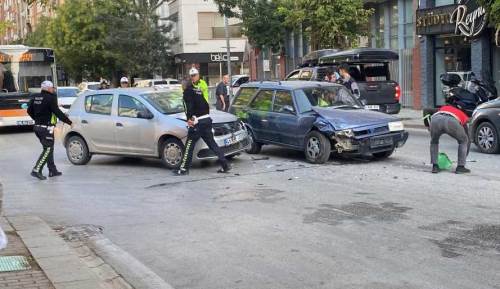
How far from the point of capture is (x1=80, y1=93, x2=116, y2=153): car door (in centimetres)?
1303

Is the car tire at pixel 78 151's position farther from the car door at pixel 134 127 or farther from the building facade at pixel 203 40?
the building facade at pixel 203 40

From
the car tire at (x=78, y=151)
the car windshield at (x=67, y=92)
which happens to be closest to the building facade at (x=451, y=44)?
the car tire at (x=78, y=151)

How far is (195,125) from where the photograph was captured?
1128 cm

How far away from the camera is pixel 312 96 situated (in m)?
12.6

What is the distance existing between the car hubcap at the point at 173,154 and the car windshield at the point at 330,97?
2.60 meters

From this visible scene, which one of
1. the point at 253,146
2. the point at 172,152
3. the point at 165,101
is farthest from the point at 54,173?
the point at 253,146

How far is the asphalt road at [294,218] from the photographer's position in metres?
5.80

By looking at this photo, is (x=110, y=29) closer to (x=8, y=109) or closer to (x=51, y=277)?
(x=8, y=109)

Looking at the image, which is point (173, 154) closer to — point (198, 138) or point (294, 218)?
point (198, 138)

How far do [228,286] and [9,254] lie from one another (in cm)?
228

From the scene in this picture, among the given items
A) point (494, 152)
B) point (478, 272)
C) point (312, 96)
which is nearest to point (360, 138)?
point (312, 96)

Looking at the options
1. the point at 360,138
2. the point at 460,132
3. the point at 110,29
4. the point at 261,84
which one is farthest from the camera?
the point at 110,29

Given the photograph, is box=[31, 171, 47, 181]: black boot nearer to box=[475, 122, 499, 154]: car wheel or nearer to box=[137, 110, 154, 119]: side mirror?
box=[137, 110, 154, 119]: side mirror

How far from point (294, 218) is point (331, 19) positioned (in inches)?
745
